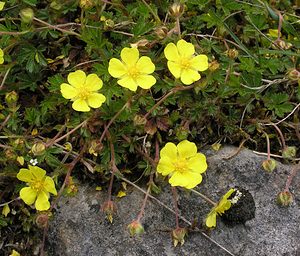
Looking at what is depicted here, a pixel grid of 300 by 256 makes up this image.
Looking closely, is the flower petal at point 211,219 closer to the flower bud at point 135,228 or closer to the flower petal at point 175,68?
the flower bud at point 135,228

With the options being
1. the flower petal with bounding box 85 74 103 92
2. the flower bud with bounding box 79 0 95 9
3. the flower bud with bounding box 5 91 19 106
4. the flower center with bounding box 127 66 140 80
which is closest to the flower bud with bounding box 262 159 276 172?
the flower center with bounding box 127 66 140 80

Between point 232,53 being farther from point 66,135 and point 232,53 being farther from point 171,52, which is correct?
point 66,135

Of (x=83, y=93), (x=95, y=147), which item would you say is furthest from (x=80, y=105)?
(x=95, y=147)

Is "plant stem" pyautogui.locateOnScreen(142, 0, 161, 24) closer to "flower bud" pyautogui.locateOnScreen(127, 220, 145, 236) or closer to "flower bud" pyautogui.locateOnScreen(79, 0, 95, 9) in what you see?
"flower bud" pyautogui.locateOnScreen(79, 0, 95, 9)

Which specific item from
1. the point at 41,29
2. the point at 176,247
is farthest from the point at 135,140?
the point at 41,29

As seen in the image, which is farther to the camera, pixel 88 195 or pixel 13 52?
pixel 13 52

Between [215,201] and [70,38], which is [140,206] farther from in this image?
[70,38]

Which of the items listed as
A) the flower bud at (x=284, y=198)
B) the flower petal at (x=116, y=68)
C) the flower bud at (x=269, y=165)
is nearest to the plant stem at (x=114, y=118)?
the flower petal at (x=116, y=68)

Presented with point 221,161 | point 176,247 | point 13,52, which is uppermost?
point 13,52
